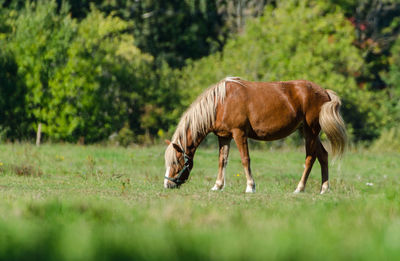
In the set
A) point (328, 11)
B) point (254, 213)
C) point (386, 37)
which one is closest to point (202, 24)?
point (328, 11)

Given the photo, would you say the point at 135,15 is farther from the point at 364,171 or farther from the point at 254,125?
the point at 254,125

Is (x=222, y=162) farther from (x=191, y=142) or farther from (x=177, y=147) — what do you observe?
(x=177, y=147)

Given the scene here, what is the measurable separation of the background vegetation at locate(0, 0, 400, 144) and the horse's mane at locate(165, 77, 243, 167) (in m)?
15.9

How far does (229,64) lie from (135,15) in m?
12.6

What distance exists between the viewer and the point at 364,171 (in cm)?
1975

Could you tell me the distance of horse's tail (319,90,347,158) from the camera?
11875 millimetres

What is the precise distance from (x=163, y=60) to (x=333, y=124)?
27387 mm

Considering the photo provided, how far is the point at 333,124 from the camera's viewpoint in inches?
467

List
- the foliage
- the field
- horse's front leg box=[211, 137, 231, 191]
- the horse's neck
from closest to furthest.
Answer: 1. the field
2. horse's front leg box=[211, 137, 231, 191]
3. the horse's neck
4. the foliage

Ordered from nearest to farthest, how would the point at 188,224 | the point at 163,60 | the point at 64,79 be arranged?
the point at 188,224, the point at 64,79, the point at 163,60

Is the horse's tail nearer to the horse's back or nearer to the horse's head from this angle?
the horse's back

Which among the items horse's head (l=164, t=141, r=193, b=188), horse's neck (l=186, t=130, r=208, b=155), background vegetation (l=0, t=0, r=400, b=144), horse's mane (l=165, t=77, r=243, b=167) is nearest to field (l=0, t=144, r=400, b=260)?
horse's head (l=164, t=141, r=193, b=188)

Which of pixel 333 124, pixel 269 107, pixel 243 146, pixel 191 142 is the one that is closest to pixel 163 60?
pixel 191 142

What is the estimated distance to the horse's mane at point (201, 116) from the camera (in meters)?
11.8
